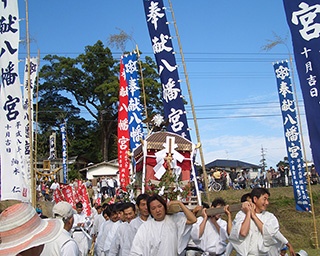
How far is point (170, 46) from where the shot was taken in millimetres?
10172

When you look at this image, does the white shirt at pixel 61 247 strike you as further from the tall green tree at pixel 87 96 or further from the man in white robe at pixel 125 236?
the tall green tree at pixel 87 96

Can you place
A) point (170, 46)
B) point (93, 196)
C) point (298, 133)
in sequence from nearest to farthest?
point (170, 46) → point (298, 133) → point (93, 196)

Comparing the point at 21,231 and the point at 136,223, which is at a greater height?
the point at 21,231

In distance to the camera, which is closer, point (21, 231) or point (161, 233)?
point (21, 231)

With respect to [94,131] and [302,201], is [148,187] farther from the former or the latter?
[94,131]

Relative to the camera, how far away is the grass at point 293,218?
525 inches

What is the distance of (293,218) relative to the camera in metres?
16.4

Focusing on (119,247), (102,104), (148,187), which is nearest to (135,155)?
(148,187)

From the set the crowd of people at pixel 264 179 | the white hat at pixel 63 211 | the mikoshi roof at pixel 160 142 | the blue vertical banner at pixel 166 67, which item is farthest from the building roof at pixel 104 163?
the white hat at pixel 63 211

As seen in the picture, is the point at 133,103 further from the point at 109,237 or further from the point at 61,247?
the point at 61,247

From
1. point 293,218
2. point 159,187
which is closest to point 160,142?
point 159,187

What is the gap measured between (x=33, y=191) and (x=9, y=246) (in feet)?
25.0

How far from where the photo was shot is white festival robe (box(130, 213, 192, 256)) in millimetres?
4379

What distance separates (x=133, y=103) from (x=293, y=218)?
324 inches
